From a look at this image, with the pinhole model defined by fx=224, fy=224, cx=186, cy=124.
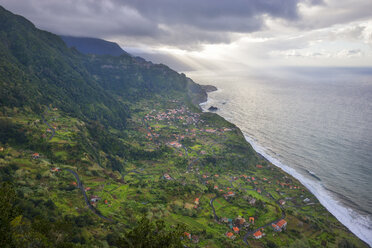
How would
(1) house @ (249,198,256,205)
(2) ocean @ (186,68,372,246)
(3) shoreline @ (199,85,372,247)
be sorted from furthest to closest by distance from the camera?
(2) ocean @ (186,68,372,246)
(1) house @ (249,198,256,205)
(3) shoreline @ (199,85,372,247)

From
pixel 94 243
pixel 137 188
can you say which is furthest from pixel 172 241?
pixel 137 188

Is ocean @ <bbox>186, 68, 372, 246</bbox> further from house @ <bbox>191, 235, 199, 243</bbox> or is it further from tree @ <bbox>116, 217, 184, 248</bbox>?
tree @ <bbox>116, 217, 184, 248</bbox>

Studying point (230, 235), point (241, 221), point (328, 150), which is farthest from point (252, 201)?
point (328, 150)

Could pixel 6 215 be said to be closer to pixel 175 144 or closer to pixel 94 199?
pixel 94 199

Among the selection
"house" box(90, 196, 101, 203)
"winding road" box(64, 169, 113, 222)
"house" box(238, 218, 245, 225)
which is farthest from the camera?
"house" box(238, 218, 245, 225)

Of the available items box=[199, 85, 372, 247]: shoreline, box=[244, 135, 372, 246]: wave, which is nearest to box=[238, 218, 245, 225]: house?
box=[199, 85, 372, 247]: shoreline

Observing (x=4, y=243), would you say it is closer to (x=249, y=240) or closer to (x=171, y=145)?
(x=249, y=240)
